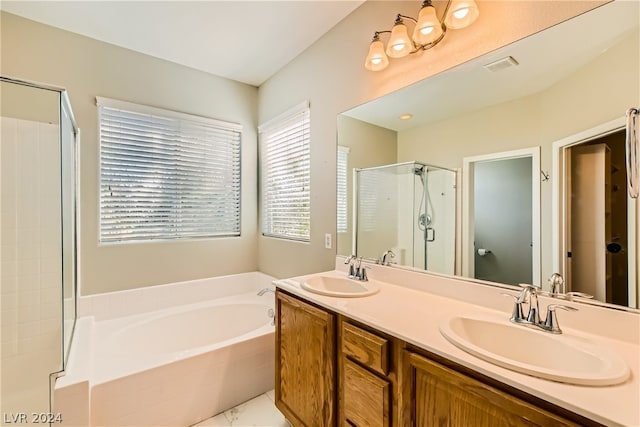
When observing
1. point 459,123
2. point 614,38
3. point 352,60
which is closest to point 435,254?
point 459,123

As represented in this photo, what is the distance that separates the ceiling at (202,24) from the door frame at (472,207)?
136 centimetres

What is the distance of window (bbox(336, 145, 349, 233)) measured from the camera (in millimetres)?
2023

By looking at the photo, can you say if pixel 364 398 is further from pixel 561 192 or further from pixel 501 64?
pixel 501 64

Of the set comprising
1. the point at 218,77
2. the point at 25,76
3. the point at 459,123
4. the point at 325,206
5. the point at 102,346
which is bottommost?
the point at 102,346

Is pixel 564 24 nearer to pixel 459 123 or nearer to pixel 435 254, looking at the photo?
pixel 459 123

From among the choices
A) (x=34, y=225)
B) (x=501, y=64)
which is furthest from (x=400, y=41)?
(x=34, y=225)

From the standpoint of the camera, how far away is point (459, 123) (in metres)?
1.41

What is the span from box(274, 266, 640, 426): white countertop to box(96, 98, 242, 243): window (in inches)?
57.4

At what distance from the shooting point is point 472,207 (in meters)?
1.34

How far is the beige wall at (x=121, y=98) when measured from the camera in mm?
2006

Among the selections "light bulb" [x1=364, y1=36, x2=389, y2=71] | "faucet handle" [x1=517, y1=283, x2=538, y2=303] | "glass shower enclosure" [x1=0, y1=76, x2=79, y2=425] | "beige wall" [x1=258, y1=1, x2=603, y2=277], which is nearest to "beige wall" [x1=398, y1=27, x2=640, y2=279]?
"faucet handle" [x1=517, y1=283, x2=538, y2=303]

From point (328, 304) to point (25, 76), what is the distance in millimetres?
2626

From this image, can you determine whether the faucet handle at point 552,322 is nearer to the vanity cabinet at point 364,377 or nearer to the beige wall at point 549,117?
the beige wall at point 549,117

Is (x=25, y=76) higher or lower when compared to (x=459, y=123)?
higher
